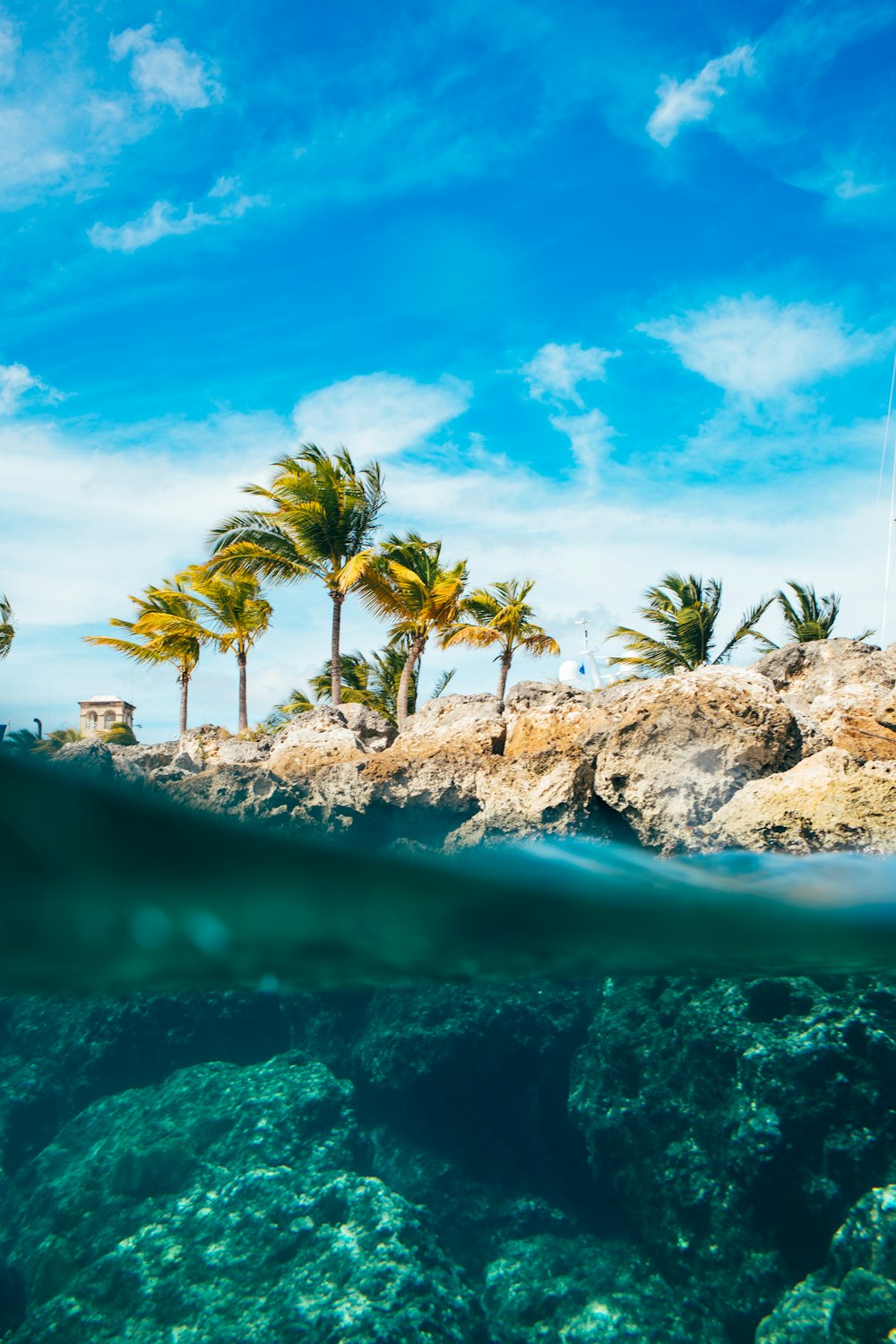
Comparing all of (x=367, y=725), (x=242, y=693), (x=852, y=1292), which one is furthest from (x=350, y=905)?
(x=242, y=693)

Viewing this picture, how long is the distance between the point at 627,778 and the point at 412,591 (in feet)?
47.2

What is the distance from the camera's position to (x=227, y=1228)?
6.70 meters

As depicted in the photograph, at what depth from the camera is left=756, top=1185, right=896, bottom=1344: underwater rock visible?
17.5ft

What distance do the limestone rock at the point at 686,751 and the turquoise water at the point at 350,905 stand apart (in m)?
0.41

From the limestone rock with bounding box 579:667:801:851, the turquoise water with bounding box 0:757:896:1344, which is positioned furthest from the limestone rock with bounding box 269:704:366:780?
→ the limestone rock with bounding box 579:667:801:851

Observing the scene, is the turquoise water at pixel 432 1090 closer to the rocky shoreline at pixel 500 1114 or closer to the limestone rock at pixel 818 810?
Answer: the rocky shoreline at pixel 500 1114

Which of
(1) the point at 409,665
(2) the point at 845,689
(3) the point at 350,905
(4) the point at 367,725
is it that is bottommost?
(3) the point at 350,905

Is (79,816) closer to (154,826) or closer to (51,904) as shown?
(154,826)

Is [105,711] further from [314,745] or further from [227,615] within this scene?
[314,745]

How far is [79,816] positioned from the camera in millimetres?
4863

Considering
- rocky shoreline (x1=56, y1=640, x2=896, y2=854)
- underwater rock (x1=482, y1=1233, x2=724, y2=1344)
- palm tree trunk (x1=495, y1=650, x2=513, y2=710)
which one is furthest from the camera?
palm tree trunk (x1=495, y1=650, x2=513, y2=710)

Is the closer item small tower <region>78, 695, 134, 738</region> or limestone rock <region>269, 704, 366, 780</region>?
limestone rock <region>269, 704, 366, 780</region>

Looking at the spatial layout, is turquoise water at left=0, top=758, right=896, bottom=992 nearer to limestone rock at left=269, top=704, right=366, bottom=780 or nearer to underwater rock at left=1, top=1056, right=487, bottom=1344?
underwater rock at left=1, top=1056, right=487, bottom=1344

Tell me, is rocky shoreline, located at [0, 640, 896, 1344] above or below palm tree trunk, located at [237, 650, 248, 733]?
below
